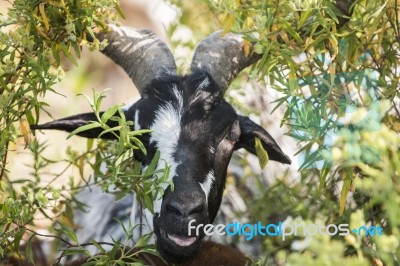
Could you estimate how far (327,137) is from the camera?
401 cm

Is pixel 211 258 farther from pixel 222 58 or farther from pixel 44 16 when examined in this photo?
pixel 44 16

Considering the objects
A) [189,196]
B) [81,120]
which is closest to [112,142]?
[81,120]

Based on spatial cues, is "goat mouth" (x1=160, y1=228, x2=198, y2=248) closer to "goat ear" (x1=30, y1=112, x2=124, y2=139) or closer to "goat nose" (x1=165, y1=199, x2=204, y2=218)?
"goat nose" (x1=165, y1=199, x2=204, y2=218)

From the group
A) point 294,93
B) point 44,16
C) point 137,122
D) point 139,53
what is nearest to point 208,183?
point 137,122

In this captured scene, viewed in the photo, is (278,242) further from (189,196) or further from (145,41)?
(145,41)

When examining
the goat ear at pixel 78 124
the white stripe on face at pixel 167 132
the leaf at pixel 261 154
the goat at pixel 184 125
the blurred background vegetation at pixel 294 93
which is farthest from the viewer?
the goat ear at pixel 78 124

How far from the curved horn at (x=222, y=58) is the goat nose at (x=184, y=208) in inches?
40.8

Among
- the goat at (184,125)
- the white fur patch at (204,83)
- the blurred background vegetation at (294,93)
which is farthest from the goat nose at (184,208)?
the white fur patch at (204,83)

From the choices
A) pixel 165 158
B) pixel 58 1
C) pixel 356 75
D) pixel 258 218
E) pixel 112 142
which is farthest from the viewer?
pixel 258 218

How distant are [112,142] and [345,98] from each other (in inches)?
59.4

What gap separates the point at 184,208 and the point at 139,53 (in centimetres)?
143

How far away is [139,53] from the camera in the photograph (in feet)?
16.2

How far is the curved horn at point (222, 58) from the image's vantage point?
4754 millimetres

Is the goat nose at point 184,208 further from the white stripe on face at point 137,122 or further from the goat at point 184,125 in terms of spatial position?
the white stripe on face at point 137,122
